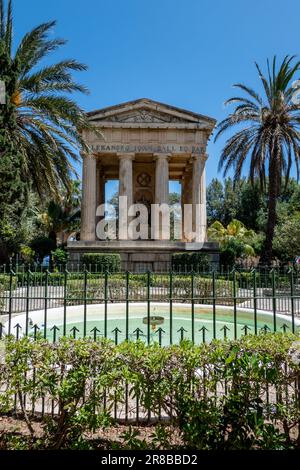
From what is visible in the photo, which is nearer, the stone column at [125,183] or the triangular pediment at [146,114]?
the stone column at [125,183]

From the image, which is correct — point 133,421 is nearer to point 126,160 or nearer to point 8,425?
point 8,425

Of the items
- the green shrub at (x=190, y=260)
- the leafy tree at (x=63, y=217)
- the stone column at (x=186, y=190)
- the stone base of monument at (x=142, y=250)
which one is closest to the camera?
the green shrub at (x=190, y=260)

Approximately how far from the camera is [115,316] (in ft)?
33.9

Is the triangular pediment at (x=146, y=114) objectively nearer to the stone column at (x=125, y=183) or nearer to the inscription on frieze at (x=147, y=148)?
the inscription on frieze at (x=147, y=148)

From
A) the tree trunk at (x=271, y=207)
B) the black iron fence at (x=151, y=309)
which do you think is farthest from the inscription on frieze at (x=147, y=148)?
the black iron fence at (x=151, y=309)

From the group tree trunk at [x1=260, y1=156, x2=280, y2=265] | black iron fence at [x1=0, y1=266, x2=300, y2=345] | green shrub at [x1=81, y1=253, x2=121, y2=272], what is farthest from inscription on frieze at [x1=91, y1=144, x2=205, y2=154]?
black iron fence at [x1=0, y1=266, x2=300, y2=345]

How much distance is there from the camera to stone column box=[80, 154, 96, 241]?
68.7 ft

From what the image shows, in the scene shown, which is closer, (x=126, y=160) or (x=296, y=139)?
(x=296, y=139)

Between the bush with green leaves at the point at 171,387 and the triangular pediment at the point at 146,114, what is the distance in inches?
786

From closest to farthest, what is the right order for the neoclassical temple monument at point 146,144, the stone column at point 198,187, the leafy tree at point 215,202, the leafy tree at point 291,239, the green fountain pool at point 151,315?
the green fountain pool at point 151,315 → the neoclassical temple monument at point 146,144 → the stone column at point 198,187 → the leafy tree at point 291,239 → the leafy tree at point 215,202

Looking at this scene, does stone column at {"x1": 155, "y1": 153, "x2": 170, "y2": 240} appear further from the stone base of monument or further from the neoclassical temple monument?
the stone base of monument

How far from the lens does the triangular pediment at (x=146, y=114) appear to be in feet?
Result: 69.6

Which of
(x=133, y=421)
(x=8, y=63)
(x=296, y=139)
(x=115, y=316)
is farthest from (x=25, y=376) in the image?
(x=296, y=139)
